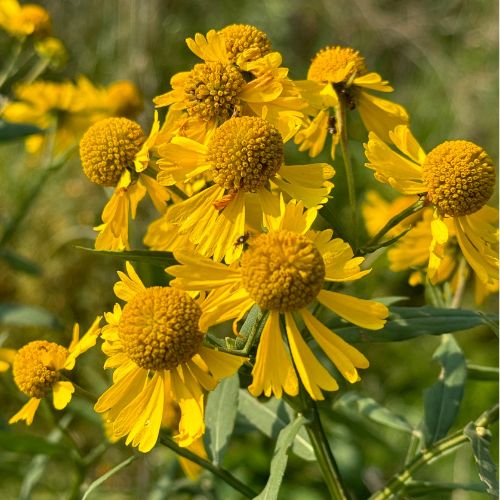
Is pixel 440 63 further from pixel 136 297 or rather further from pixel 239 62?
pixel 136 297

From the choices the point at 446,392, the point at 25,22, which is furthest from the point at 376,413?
the point at 25,22

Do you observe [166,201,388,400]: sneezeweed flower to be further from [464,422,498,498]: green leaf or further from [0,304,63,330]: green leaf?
[0,304,63,330]: green leaf

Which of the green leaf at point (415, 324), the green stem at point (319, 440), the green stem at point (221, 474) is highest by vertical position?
the green leaf at point (415, 324)

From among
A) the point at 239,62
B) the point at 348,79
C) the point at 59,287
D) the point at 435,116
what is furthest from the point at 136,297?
the point at 435,116

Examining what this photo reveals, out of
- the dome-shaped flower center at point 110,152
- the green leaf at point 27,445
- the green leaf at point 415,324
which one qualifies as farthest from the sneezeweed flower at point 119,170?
the green leaf at point 27,445

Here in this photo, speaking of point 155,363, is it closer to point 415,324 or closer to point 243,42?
point 415,324

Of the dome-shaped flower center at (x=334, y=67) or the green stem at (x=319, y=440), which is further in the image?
the dome-shaped flower center at (x=334, y=67)

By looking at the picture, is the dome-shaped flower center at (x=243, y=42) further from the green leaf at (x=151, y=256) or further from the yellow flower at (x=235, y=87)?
the green leaf at (x=151, y=256)
